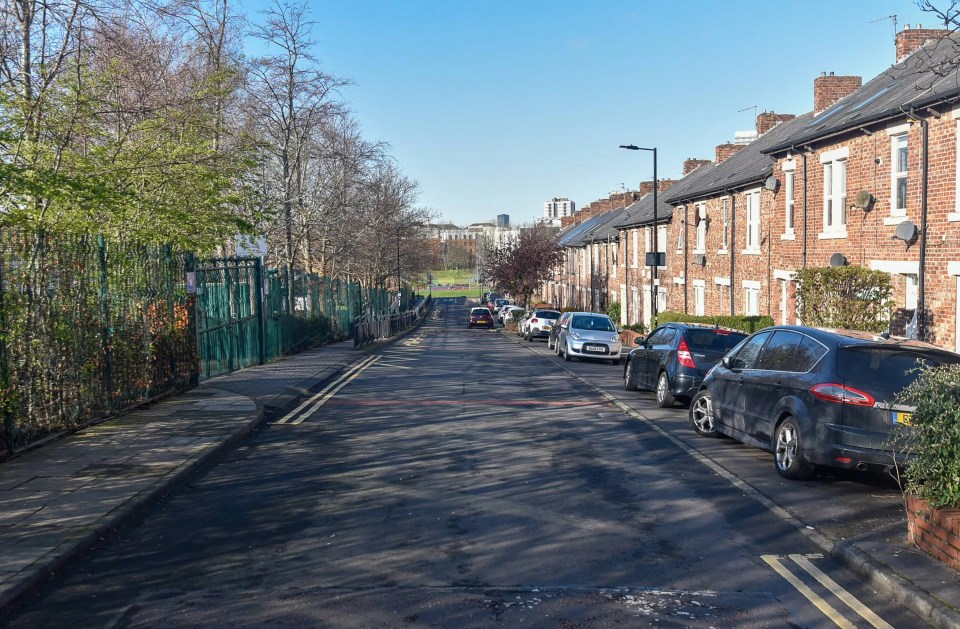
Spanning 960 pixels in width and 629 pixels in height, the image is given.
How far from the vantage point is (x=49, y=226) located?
11.8 meters

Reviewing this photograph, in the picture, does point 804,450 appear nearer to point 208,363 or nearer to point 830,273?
point 830,273

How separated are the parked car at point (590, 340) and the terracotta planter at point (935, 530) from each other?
19849 mm

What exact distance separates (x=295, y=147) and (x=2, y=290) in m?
24.9

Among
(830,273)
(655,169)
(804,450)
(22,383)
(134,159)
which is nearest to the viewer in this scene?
(804,450)

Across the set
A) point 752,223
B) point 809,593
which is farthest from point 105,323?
point 752,223

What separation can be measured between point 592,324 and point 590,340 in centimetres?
160

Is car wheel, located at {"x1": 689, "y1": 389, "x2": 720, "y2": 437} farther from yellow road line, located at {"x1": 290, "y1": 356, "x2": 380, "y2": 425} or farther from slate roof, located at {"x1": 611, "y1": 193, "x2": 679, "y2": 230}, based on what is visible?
slate roof, located at {"x1": 611, "y1": 193, "x2": 679, "y2": 230}

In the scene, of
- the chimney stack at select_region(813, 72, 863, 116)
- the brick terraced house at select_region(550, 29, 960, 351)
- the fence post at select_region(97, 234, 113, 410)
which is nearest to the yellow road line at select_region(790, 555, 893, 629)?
the brick terraced house at select_region(550, 29, 960, 351)

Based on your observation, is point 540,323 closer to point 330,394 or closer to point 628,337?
point 628,337

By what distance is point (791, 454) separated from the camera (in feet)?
30.0

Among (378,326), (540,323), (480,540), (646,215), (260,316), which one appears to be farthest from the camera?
(646,215)

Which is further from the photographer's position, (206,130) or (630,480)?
(206,130)

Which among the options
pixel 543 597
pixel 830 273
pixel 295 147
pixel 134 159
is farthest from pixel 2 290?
pixel 295 147

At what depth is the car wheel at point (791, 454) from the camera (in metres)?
8.94
